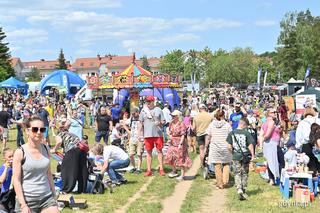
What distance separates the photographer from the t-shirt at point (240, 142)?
29.3ft

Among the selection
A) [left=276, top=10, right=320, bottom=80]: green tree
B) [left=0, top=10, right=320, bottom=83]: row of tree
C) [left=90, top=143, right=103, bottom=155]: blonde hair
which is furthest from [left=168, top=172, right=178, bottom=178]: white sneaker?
[left=276, top=10, right=320, bottom=80]: green tree

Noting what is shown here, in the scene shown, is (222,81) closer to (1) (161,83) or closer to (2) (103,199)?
(1) (161,83)

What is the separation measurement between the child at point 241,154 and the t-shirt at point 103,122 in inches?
196

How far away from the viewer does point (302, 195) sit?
843cm

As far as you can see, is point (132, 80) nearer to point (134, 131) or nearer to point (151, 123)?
point (134, 131)

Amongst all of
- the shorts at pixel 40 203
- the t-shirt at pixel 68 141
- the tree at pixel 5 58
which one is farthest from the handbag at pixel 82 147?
the tree at pixel 5 58

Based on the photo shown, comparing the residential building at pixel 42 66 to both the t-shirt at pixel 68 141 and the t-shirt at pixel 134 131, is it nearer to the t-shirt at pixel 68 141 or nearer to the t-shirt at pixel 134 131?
the t-shirt at pixel 134 131

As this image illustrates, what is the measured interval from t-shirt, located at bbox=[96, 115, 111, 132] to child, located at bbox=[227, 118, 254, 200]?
4971 millimetres

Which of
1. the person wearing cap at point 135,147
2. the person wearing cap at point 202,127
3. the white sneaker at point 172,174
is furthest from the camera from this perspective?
the person wearing cap at point 202,127

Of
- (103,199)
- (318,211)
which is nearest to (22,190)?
(103,199)

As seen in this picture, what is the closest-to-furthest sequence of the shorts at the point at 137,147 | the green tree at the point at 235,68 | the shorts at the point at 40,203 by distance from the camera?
the shorts at the point at 40,203 → the shorts at the point at 137,147 → the green tree at the point at 235,68

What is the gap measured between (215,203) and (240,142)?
1.21m

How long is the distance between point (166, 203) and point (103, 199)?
116 cm

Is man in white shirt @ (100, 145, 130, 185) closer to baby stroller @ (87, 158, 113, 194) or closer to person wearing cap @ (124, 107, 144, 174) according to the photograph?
baby stroller @ (87, 158, 113, 194)
